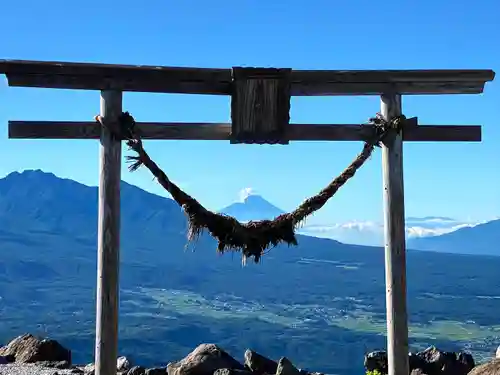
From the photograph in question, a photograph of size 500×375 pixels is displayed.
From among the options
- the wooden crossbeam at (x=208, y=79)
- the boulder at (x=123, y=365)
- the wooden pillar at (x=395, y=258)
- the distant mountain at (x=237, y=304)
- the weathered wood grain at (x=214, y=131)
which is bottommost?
the distant mountain at (x=237, y=304)

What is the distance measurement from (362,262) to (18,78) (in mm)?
195671

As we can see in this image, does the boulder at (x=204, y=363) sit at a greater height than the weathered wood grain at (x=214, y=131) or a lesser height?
lesser

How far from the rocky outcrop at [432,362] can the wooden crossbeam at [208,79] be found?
4.32m

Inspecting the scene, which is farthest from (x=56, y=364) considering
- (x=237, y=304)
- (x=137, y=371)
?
(x=237, y=304)

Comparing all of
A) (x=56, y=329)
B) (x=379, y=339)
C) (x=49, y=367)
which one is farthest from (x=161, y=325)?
(x=49, y=367)

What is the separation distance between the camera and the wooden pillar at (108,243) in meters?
5.65

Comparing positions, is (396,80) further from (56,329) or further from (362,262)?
(362,262)

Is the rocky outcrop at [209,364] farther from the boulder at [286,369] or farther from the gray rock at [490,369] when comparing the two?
the gray rock at [490,369]

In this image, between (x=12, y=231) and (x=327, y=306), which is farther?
(x=12, y=231)

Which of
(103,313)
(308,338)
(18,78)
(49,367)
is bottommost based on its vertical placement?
(308,338)

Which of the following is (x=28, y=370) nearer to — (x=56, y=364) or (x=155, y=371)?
(x=56, y=364)

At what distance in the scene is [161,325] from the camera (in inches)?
4749

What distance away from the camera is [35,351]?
10.3 metres

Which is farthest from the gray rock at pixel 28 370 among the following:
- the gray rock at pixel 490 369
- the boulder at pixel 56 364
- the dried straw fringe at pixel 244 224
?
the gray rock at pixel 490 369
